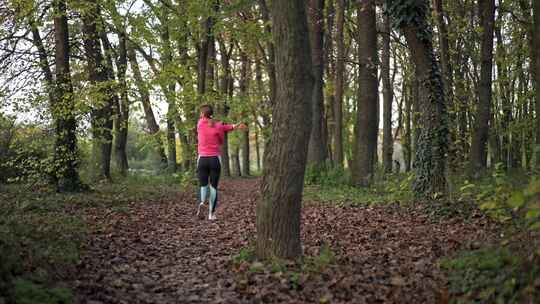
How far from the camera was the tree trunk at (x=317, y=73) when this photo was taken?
734 inches

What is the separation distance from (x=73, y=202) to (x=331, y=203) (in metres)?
6.45

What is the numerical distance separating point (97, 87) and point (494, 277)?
12.1 m

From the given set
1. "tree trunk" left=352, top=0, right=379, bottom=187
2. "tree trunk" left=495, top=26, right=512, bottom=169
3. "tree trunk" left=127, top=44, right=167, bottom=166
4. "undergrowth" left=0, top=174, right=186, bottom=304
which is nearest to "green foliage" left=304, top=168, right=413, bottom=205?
"tree trunk" left=352, top=0, right=379, bottom=187

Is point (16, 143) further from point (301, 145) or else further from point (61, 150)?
point (301, 145)

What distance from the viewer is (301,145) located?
21.4 ft

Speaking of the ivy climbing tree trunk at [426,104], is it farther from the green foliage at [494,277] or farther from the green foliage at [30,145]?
the green foliage at [30,145]

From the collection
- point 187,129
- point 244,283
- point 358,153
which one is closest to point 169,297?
point 244,283

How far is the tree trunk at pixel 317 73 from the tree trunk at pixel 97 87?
734 centimetres

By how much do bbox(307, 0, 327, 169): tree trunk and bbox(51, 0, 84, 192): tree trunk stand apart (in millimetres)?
8273

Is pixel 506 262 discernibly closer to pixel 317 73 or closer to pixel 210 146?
pixel 210 146

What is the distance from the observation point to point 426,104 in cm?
1055

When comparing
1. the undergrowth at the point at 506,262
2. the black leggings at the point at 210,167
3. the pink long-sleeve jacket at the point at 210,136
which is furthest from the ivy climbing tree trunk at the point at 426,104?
the black leggings at the point at 210,167

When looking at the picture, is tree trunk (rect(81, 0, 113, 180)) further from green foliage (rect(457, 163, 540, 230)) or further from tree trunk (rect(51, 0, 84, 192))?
green foliage (rect(457, 163, 540, 230))

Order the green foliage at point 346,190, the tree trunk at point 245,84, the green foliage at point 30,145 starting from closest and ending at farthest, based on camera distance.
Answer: the green foliage at point 346,190
the green foliage at point 30,145
the tree trunk at point 245,84
